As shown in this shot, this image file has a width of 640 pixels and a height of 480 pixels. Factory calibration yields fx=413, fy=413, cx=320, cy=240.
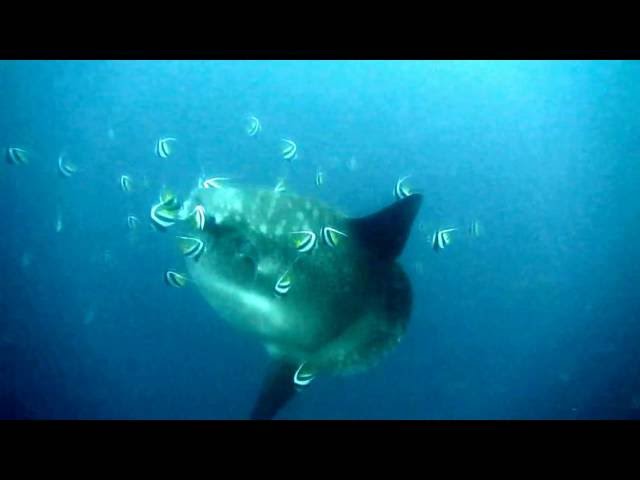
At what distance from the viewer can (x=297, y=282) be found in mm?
5594

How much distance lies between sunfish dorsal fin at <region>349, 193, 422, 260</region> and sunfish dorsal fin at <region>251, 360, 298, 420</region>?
216 cm

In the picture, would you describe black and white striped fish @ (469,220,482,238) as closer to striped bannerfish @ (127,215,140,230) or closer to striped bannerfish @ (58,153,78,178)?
striped bannerfish @ (127,215,140,230)

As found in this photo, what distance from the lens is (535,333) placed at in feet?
68.8

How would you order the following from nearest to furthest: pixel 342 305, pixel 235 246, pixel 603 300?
pixel 235 246
pixel 342 305
pixel 603 300

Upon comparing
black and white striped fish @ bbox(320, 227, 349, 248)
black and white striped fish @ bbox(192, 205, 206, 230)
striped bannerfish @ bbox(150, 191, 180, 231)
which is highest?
striped bannerfish @ bbox(150, 191, 180, 231)

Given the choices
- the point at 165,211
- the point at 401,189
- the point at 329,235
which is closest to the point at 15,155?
the point at 165,211

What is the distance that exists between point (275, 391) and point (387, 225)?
114 inches

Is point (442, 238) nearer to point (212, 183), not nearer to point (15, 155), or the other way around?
point (212, 183)

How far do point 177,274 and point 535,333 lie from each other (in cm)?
2044

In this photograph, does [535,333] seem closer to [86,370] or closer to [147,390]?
[147,390]

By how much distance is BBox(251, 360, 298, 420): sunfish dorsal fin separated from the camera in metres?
5.87

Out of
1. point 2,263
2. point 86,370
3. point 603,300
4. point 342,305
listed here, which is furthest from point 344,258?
point 603,300

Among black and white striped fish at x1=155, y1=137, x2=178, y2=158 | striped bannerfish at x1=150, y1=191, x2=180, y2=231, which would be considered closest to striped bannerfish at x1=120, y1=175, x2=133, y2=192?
black and white striped fish at x1=155, y1=137, x2=178, y2=158

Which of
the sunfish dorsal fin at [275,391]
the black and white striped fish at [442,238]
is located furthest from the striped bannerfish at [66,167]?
the black and white striped fish at [442,238]
